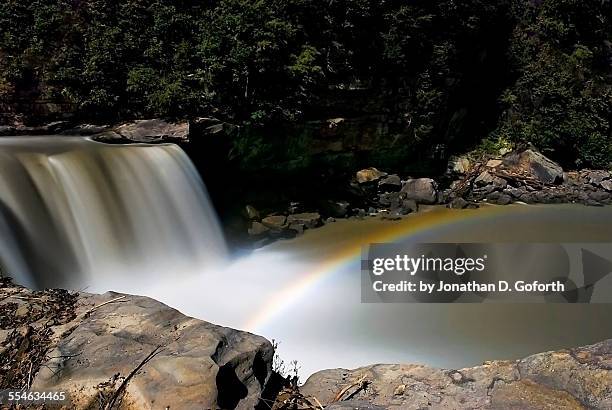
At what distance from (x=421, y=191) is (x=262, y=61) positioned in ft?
19.8

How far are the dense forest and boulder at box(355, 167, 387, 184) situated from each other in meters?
1.65

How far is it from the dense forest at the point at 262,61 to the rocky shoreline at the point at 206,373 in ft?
31.6

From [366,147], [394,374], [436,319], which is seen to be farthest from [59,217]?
[366,147]

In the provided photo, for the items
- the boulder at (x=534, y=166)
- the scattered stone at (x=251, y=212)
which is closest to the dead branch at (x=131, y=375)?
the scattered stone at (x=251, y=212)

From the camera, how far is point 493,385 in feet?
9.28

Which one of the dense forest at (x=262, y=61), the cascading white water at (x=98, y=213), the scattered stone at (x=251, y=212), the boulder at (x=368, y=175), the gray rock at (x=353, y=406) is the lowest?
the scattered stone at (x=251, y=212)

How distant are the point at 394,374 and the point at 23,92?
1292 cm

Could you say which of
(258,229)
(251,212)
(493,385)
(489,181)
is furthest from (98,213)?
(489,181)

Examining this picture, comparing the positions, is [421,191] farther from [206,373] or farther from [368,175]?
A: [206,373]

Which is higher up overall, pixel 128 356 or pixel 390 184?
pixel 128 356

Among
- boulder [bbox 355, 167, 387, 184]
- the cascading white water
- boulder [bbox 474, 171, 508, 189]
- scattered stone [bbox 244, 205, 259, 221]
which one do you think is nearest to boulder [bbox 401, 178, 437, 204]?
boulder [bbox 355, 167, 387, 184]

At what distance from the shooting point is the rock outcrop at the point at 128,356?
8.07ft

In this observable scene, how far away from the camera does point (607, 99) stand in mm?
17797

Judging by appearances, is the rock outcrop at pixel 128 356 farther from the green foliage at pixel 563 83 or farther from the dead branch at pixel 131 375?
the green foliage at pixel 563 83
